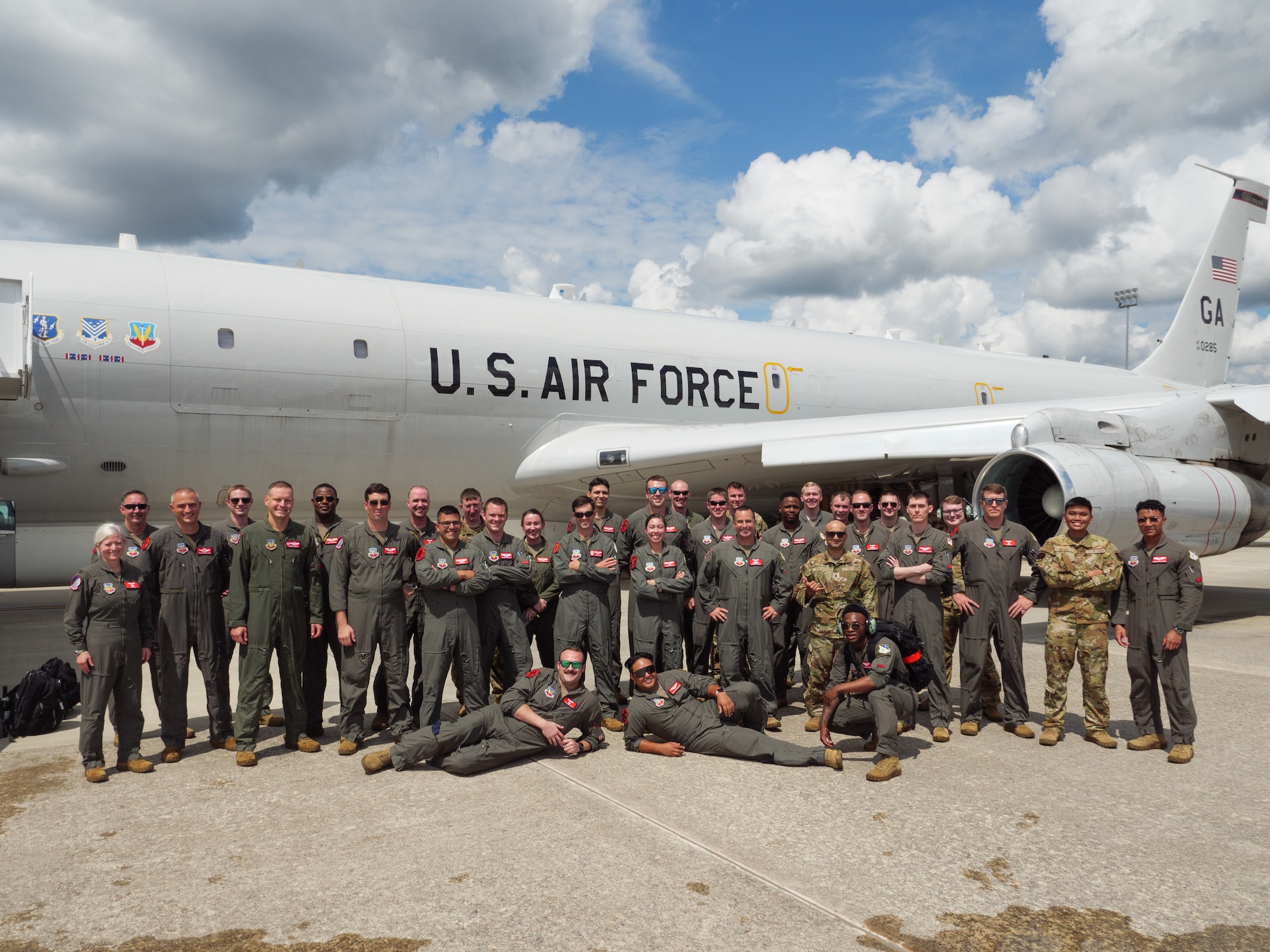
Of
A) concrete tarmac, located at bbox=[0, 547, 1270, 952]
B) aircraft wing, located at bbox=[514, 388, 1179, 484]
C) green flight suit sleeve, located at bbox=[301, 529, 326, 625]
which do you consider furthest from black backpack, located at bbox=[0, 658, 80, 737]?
aircraft wing, located at bbox=[514, 388, 1179, 484]

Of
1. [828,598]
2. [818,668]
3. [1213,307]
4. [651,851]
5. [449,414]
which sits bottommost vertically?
[651,851]

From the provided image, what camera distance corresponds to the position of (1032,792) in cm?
429

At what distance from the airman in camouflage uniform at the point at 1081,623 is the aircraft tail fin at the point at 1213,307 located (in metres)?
13.5

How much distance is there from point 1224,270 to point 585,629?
16.4 meters

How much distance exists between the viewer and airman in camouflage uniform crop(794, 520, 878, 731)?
217 inches

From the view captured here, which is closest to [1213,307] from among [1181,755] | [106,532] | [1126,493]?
[1126,493]

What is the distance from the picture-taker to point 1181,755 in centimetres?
475

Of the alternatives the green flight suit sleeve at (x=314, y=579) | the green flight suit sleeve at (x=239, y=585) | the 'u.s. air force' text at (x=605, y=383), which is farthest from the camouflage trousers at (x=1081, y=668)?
the 'u.s. air force' text at (x=605, y=383)

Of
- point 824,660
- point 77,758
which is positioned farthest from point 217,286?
point 824,660

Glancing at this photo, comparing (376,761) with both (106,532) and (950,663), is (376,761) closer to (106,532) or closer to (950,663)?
(106,532)

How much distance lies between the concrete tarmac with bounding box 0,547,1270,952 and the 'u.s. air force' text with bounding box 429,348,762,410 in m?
5.38

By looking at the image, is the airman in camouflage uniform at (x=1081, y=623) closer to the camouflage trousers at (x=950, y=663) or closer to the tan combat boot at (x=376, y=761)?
the camouflage trousers at (x=950, y=663)

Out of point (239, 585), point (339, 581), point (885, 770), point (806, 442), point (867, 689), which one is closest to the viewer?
→ point (885, 770)

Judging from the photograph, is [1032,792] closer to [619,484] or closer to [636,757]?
[636,757]
